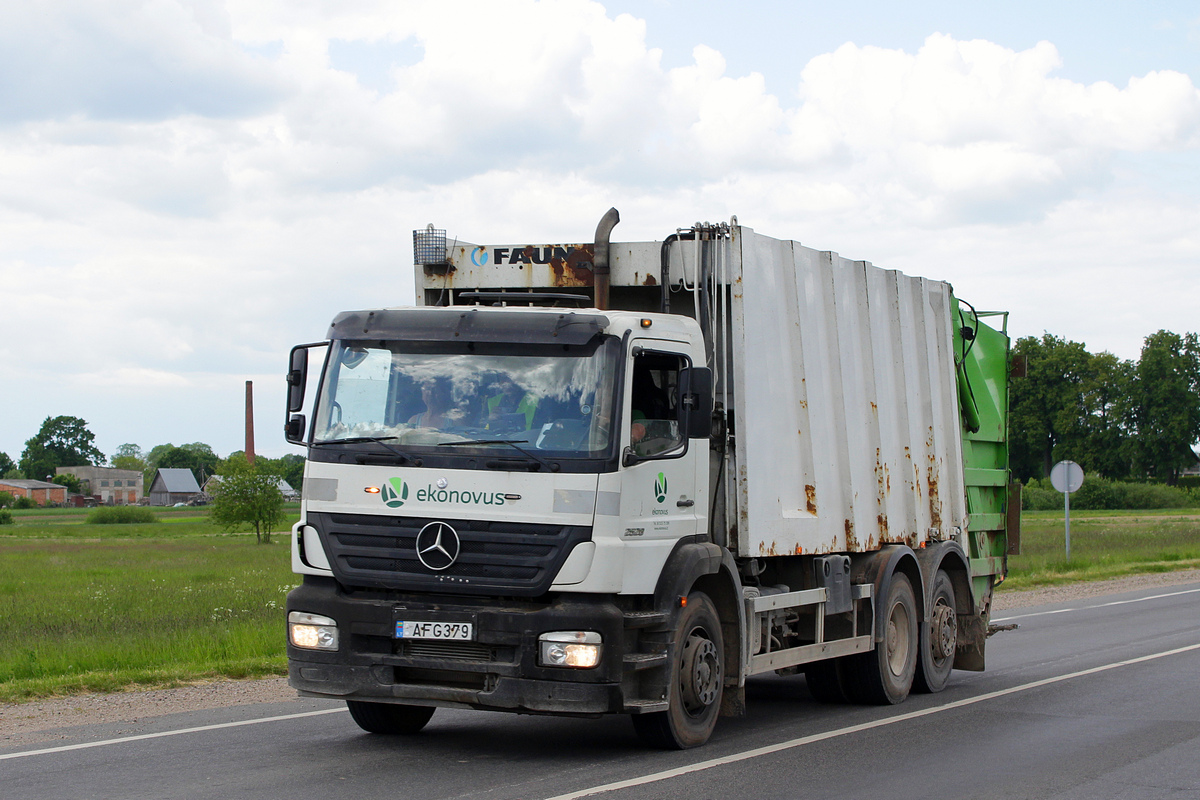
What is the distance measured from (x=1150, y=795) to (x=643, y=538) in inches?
120

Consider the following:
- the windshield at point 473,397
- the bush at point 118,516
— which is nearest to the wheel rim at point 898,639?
the windshield at point 473,397

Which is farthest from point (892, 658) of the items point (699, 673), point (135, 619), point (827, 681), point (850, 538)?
point (135, 619)

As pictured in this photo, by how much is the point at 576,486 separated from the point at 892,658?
15.4ft

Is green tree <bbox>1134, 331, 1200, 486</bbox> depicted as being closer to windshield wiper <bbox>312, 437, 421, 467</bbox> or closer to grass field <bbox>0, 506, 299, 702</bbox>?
grass field <bbox>0, 506, 299, 702</bbox>

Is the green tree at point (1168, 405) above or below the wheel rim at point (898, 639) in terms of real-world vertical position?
above

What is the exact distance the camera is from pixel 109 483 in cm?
18238

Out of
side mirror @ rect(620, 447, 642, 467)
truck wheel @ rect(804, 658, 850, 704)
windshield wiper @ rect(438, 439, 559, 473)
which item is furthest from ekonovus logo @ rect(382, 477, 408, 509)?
truck wheel @ rect(804, 658, 850, 704)

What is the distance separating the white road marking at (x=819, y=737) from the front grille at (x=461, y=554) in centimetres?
112

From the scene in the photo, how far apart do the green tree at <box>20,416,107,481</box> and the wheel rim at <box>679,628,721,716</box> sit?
180 metres

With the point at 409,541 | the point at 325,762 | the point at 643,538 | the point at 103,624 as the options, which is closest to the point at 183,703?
the point at 325,762

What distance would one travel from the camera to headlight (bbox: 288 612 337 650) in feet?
23.7

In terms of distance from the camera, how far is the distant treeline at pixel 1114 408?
11806 cm

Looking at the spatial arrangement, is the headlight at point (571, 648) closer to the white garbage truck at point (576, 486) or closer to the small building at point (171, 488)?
the white garbage truck at point (576, 486)

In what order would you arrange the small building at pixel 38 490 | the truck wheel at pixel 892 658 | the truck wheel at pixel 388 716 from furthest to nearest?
the small building at pixel 38 490 → the truck wheel at pixel 892 658 → the truck wheel at pixel 388 716
